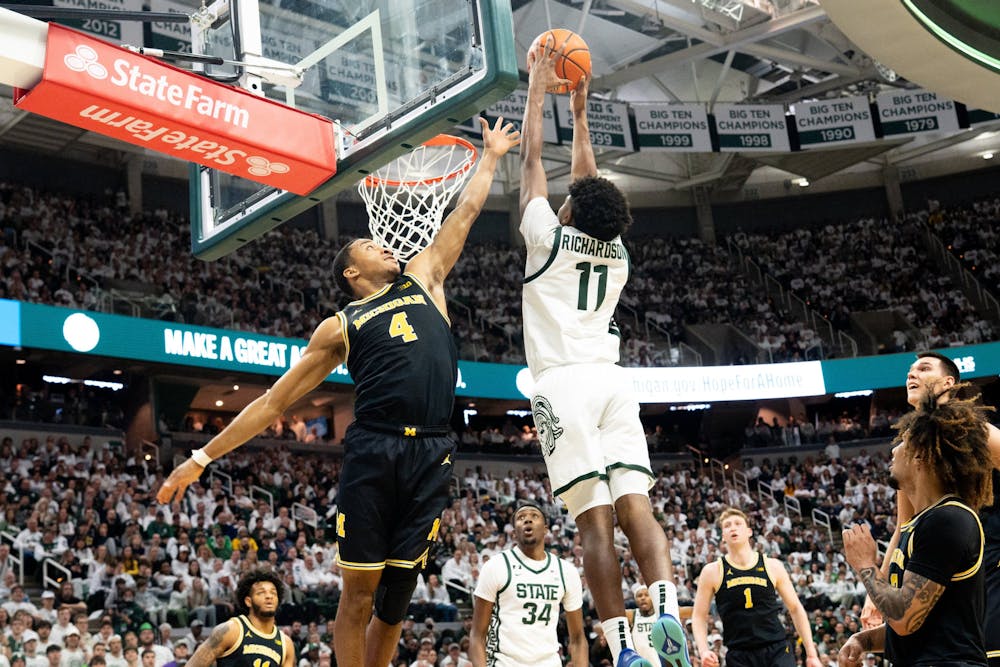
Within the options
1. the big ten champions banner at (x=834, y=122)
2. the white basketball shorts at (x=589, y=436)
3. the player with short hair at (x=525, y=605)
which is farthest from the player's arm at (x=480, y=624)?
the big ten champions banner at (x=834, y=122)

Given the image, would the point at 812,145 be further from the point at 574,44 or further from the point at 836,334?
the point at 574,44

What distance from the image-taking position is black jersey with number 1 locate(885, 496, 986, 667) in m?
3.48

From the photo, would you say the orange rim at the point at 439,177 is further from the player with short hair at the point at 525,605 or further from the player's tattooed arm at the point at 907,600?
the player's tattooed arm at the point at 907,600

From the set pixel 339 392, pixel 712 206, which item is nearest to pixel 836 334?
pixel 712 206

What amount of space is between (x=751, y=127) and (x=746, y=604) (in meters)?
18.4

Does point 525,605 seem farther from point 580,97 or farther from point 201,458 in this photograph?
point 580,97

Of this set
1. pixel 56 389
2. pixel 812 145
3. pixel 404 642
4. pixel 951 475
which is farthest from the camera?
pixel 812 145

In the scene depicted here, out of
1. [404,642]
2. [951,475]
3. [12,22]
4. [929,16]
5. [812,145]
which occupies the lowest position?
[404,642]

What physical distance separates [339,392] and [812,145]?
40.3 feet

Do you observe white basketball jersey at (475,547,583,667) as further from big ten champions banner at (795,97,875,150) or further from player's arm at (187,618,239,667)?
big ten champions banner at (795,97,875,150)

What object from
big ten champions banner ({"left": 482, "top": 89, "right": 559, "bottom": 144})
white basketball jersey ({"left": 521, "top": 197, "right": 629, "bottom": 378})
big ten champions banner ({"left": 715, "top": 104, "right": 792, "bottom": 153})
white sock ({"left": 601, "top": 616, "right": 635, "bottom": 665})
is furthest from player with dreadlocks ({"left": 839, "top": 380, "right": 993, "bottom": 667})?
big ten champions banner ({"left": 715, "top": 104, "right": 792, "bottom": 153})

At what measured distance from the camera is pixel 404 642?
13.4m

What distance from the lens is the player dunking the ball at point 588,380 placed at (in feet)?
15.0

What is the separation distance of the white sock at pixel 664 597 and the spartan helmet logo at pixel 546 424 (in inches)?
30.9
